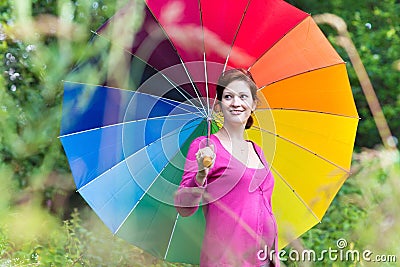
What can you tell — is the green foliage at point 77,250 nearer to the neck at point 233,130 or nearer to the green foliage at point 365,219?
the green foliage at point 365,219

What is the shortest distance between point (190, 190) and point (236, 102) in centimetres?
35

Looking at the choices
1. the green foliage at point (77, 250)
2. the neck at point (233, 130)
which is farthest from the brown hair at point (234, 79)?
the green foliage at point (77, 250)

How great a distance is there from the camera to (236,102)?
2617mm

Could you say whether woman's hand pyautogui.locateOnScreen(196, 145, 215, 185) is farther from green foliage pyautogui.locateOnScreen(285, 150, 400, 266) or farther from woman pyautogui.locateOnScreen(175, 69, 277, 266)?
green foliage pyautogui.locateOnScreen(285, 150, 400, 266)

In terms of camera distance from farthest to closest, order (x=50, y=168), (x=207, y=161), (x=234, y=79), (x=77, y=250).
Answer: (x=50, y=168) → (x=77, y=250) → (x=234, y=79) → (x=207, y=161)

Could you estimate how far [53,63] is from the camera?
417 cm

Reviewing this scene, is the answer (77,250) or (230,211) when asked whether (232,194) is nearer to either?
(230,211)

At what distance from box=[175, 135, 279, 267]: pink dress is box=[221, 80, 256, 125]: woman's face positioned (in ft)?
0.33

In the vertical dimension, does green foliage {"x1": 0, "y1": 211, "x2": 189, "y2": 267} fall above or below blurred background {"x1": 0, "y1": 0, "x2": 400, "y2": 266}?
below

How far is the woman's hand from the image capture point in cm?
238

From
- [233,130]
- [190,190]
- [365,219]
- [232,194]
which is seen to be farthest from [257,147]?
[365,219]

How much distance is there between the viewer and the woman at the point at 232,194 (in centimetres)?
257

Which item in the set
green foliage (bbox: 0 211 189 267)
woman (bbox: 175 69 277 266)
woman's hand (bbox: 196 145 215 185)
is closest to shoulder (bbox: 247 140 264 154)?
woman (bbox: 175 69 277 266)

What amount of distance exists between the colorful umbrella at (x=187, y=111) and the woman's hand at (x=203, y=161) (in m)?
0.31
